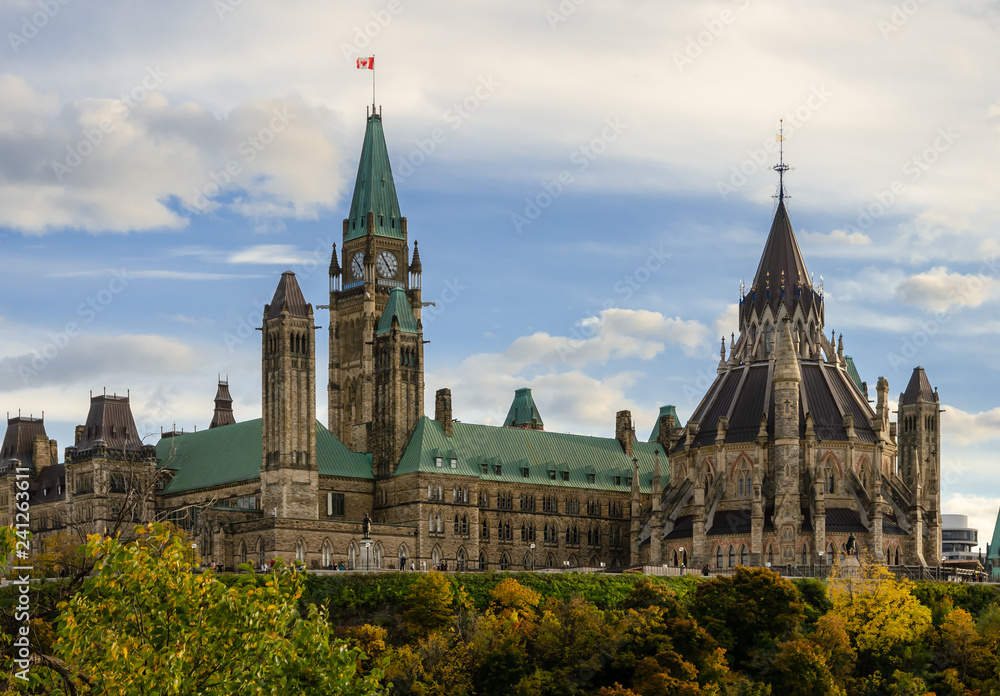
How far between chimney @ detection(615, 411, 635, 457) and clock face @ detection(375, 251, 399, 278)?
33.4 meters

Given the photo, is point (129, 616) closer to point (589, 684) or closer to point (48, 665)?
point (48, 665)

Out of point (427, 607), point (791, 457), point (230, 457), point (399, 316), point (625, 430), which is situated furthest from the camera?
point (625, 430)

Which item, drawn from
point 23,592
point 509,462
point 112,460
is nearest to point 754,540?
point 509,462

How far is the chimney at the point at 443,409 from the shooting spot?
159 meters

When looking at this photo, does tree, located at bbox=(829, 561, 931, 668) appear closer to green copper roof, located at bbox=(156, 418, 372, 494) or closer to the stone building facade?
the stone building facade

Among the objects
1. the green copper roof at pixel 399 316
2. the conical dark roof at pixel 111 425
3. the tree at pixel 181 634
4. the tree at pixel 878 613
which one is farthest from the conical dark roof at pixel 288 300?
the tree at pixel 181 634

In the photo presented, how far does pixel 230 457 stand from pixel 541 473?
31320 millimetres

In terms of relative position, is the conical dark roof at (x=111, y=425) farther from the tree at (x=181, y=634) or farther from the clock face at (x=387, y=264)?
the tree at (x=181, y=634)

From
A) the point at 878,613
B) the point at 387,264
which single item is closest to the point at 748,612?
the point at 878,613

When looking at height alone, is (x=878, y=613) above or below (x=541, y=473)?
below

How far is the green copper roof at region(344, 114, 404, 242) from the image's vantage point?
7613 inches

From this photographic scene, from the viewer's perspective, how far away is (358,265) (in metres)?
192

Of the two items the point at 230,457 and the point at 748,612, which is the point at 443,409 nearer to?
the point at 230,457

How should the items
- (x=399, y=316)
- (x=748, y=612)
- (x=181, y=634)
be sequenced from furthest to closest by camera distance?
(x=399, y=316) < (x=748, y=612) < (x=181, y=634)
